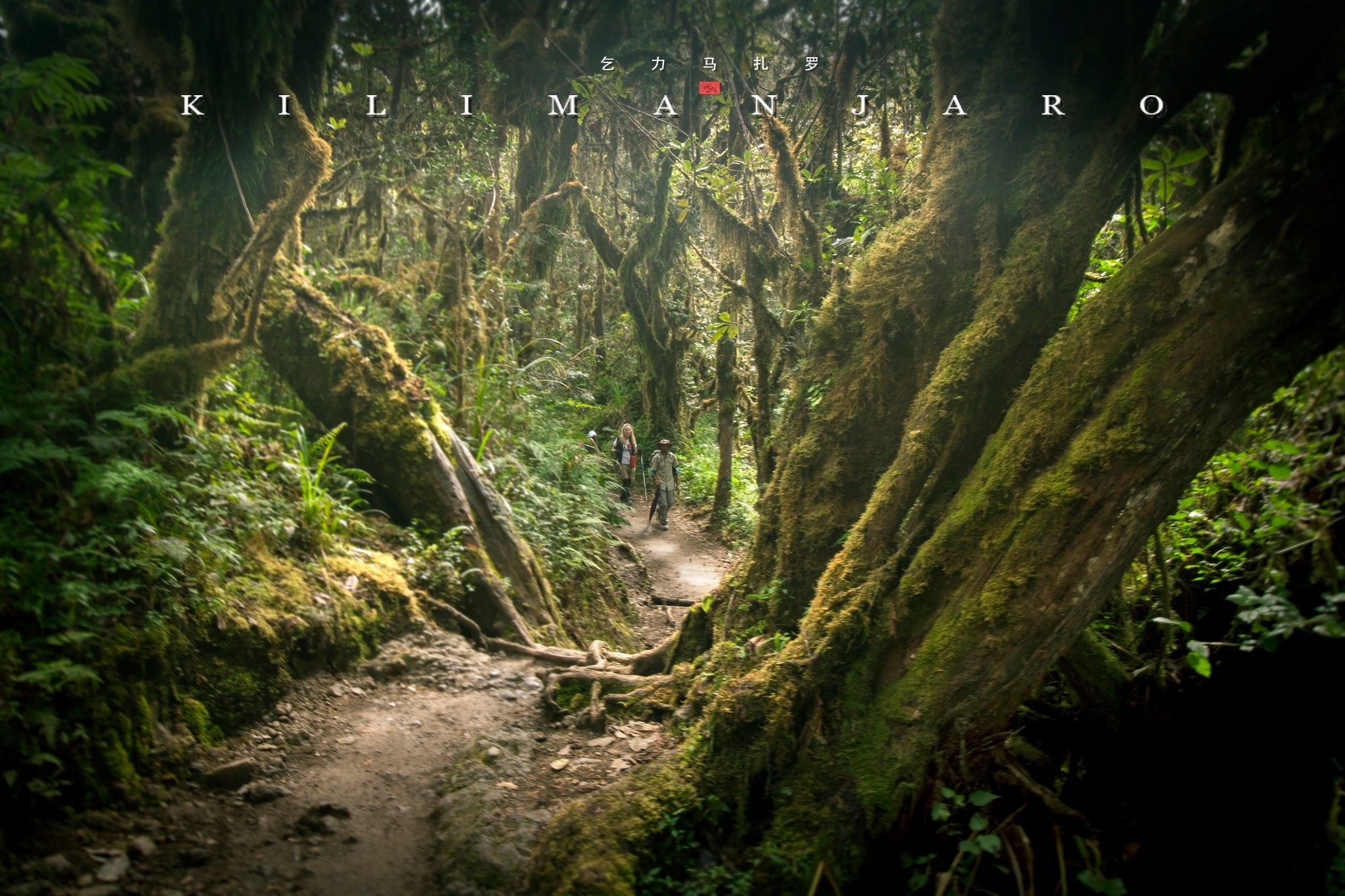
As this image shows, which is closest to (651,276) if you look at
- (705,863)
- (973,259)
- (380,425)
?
(380,425)

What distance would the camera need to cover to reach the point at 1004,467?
3387 mm

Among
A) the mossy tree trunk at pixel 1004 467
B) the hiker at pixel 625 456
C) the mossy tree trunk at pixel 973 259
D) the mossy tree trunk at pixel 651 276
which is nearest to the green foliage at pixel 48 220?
the mossy tree trunk at pixel 1004 467

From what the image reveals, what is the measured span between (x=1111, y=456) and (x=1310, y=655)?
1.88 meters

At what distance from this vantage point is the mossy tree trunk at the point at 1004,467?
9.08ft

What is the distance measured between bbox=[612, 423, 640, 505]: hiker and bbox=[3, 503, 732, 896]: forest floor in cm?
900

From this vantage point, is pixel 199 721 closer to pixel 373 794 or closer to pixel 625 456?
pixel 373 794

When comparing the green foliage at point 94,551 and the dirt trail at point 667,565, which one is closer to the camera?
the green foliage at point 94,551

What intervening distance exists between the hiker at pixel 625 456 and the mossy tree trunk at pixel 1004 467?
415 inches

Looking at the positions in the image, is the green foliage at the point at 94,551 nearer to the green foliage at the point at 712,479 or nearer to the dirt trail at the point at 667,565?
the dirt trail at the point at 667,565

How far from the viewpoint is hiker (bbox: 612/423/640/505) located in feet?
48.1

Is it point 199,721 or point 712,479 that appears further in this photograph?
point 712,479

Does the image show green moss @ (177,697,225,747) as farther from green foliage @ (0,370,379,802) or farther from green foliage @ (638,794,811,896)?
green foliage @ (638,794,811,896)

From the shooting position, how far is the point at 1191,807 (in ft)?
12.6

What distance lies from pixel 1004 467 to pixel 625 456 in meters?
11.6
